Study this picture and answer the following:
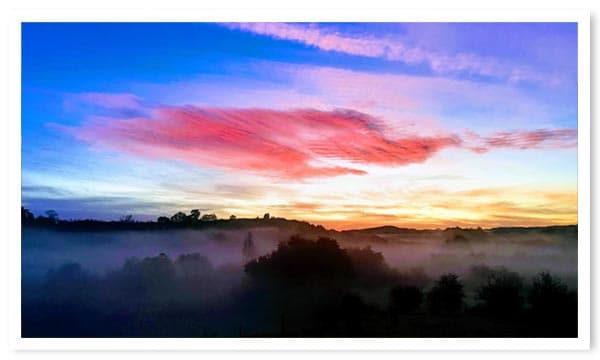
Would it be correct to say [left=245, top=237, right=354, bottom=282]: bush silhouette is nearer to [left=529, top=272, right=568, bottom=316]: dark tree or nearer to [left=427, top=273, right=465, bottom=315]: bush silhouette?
[left=427, top=273, right=465, bottom=315]: bush silhouette

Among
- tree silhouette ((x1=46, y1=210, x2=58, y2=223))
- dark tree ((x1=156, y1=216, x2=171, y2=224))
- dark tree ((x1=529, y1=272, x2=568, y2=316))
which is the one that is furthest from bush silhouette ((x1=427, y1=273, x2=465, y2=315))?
tree silhouette ((x1=46, y1=210, x2=58, y2=223))

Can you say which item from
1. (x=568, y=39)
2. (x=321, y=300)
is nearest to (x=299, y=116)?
(x=321, y=300)

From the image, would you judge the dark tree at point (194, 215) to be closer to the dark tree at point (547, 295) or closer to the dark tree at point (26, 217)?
the dark tree at point (26, 217)

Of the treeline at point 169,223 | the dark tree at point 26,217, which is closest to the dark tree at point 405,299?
the treeline at point 169,223
